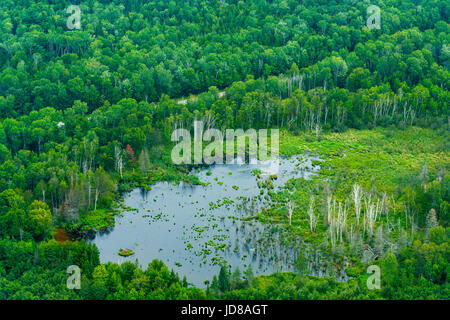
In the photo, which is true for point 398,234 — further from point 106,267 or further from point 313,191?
point 106,267

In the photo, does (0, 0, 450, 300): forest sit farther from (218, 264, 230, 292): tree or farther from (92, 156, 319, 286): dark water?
(92, 156, 319, 286): dark water

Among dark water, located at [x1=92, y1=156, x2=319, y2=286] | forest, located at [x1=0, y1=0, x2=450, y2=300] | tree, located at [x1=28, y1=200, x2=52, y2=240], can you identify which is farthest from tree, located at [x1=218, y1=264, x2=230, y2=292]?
tree, located at [x1=28, y1=200, x2=52, y2=240]

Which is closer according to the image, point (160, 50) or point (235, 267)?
point (235, 267)

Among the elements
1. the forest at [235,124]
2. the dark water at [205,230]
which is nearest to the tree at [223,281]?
the forest at [235,124]

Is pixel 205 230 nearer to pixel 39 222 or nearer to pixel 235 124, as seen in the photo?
pixel 39 222
